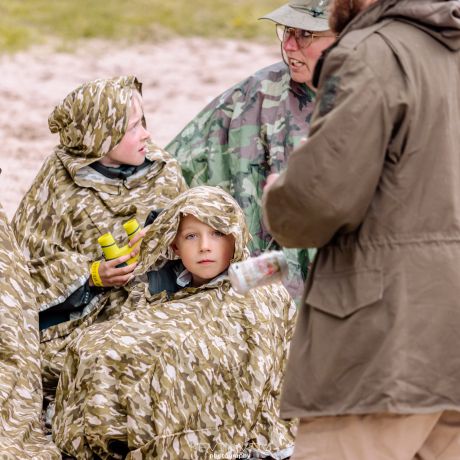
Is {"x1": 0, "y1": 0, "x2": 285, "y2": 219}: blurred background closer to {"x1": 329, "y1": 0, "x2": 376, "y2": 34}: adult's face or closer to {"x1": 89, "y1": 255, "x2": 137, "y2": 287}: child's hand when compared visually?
{"x1": 89, "y1": 255, "x2": 137, "y2": 287}: child's hand

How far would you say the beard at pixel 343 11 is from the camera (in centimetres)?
434

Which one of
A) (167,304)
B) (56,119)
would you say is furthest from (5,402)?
(56,119)

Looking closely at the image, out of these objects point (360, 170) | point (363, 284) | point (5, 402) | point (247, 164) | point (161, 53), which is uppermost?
point (360, 170)

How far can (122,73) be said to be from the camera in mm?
14422

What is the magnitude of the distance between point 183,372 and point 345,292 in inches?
61.4

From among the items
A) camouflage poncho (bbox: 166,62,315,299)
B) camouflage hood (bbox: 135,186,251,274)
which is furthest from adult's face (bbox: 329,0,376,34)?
camouflage poncho (bbox: 166,62,315,299)

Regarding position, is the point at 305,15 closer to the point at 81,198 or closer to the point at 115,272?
the point at 81,198

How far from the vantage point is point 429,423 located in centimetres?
434

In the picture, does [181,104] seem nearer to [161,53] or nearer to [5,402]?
[161,53]

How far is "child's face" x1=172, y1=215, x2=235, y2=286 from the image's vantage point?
586cm

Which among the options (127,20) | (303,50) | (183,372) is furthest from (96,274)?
(127,20)

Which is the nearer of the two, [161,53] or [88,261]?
[88,261]

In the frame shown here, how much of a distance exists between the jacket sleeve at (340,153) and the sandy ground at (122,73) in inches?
240

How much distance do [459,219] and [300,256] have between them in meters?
2.58
